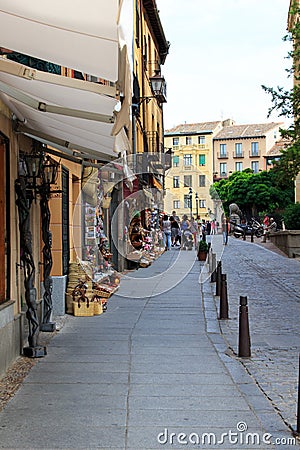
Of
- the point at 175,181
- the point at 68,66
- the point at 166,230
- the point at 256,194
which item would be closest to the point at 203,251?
the point at 166,230

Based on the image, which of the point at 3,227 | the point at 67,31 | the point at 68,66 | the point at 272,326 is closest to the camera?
the point at 67,31

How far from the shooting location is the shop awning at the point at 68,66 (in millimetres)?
4352

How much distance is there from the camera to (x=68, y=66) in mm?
5070

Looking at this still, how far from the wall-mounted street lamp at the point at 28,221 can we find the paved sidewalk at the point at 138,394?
0.33 m

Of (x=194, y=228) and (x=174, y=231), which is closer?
(x=194, y=228)

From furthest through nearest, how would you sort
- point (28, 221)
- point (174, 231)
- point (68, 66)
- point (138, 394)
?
1. point (174, 231)
2. point (28, 221)
3. point (138, 394)
4. point (68, 66)

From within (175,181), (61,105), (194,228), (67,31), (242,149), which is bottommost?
(194,228)

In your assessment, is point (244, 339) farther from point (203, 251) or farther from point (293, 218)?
point (293, 218)

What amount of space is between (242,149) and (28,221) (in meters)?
94.0

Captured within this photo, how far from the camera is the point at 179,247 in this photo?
36469 mm

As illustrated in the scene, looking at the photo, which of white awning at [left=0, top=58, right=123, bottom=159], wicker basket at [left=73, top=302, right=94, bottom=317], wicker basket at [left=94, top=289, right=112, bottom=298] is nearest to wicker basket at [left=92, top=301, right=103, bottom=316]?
wicker basket at [left=73, top=302, right=94, bottom=317]

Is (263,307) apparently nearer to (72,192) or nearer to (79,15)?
(72,192)

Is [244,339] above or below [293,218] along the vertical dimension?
below

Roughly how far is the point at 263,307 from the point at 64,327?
15.5 feet
